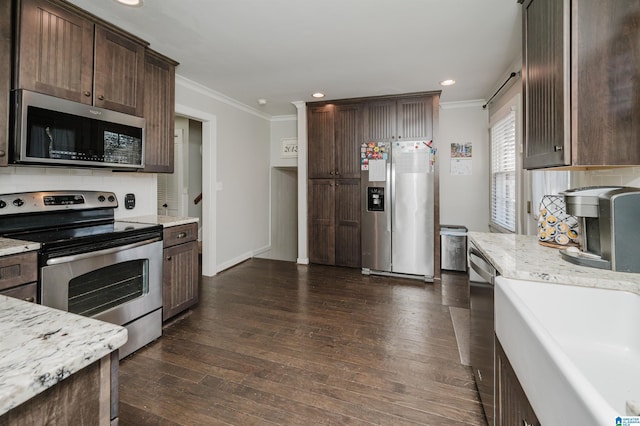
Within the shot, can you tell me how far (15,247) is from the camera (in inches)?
59.6

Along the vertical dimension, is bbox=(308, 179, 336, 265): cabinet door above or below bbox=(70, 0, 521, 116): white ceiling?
below

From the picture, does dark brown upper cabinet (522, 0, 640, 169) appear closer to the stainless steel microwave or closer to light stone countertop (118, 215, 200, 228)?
light stone countertop (118, 215, 200, 228)

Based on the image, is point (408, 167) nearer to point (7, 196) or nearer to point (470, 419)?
point (470, 419)

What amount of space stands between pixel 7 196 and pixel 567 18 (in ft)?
10.8

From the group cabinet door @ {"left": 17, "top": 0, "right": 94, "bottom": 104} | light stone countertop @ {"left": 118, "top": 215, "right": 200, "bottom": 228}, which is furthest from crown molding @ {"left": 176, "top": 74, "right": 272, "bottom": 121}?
light stone countertop @ {"left": 118, "top": 215, "right": 200, "bottom": 228}

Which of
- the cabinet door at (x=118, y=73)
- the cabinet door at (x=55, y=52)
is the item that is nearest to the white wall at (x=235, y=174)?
the cabinet door at (x=118, y=73)

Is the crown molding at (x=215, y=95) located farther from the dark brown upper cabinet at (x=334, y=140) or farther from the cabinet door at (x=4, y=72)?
the cabinet door at (x=4, y=72)

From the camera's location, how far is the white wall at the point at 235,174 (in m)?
3.86

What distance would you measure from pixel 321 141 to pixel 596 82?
10.9 feet

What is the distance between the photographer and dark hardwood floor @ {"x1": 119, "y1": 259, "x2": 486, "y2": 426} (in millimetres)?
1600

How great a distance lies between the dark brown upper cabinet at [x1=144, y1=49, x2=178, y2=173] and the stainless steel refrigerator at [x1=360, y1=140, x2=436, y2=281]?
2.39 meters

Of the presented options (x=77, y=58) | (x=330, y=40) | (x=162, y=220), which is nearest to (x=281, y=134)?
(x=330, y=40)

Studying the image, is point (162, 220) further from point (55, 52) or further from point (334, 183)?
point (334, 183)

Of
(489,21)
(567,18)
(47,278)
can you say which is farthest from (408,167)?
(47,278)
